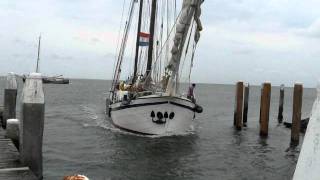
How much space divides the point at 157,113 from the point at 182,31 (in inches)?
208

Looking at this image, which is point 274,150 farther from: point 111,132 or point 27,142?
point 27,142

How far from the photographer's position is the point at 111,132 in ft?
95.4

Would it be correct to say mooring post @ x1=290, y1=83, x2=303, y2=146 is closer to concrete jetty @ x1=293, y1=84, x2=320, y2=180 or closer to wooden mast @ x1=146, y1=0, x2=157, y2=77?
wooden mast @ x1=146, y1=0, x2=157, y2=77

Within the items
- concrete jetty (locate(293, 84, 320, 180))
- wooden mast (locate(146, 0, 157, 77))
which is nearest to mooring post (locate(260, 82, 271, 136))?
wooden mast (locate(146, 0, 157, 77))

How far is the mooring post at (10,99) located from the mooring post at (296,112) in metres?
15.7

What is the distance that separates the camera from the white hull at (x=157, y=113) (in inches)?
1003

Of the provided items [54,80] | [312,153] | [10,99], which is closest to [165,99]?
[10,99]

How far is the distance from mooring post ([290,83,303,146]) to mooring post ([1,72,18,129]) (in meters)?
15.7

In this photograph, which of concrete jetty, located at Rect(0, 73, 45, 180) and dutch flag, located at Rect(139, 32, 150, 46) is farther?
dutch flag, located at Rect(139, 32, 150, 46)

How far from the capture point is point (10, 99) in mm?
17297

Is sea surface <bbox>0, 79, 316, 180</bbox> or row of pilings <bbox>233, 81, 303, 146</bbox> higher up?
row of pilings <bbox>233, 81, 303, 146</bbox>

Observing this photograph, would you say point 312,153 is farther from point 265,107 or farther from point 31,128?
point 265,107

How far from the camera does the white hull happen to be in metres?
25.5

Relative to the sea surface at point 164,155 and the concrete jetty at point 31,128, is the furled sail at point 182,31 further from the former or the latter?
the concrete jetty at point 31,128
